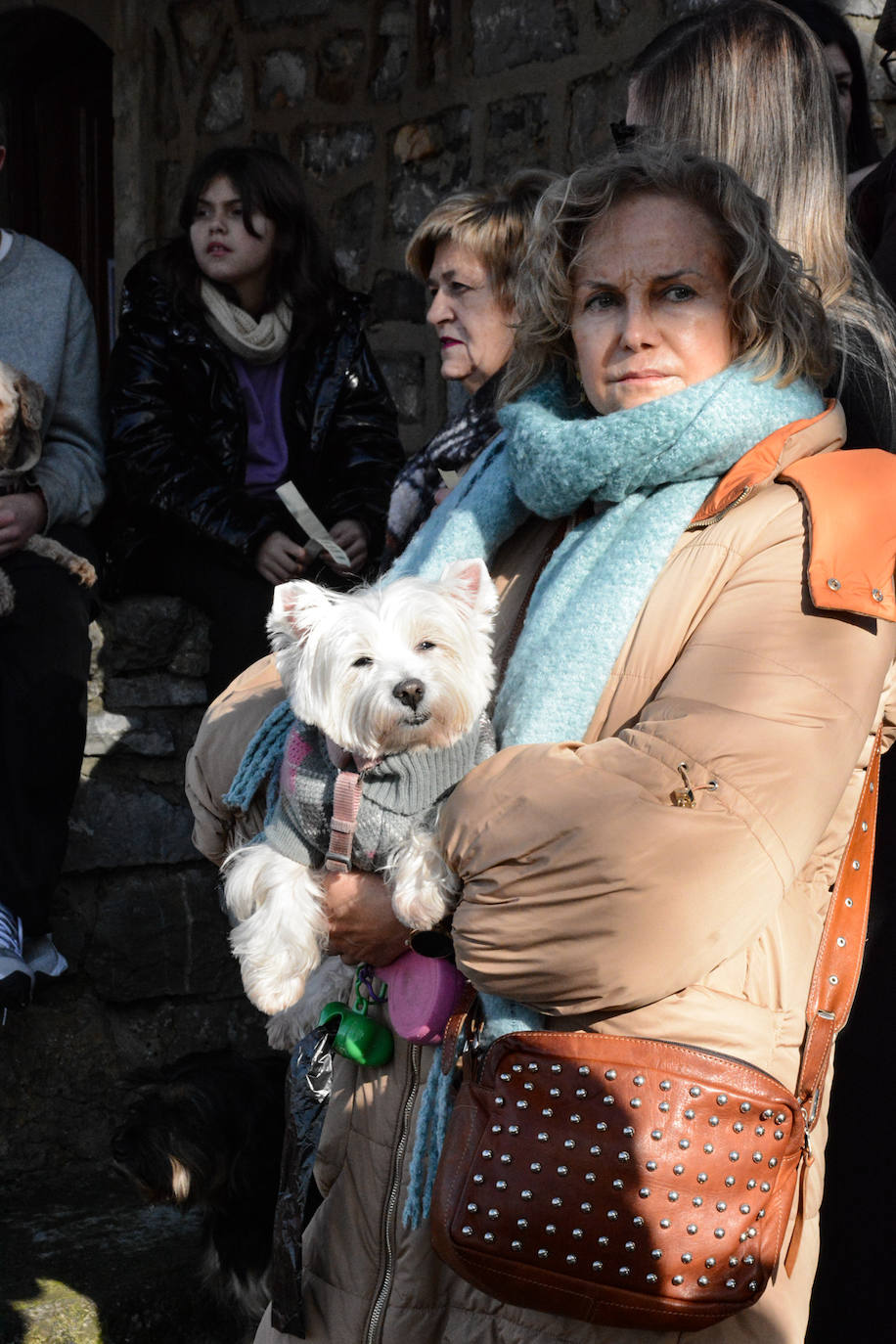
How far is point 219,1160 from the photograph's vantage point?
2887 millimetres

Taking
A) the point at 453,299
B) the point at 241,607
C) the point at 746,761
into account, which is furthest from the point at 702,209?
the point at 241,607

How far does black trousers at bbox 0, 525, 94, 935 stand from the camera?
3371 mm

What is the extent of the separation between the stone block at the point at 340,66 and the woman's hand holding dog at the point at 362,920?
4117 millimetres

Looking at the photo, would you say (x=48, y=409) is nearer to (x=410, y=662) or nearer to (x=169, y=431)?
(x=169, y=431)

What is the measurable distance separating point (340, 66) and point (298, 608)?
13.0 ft

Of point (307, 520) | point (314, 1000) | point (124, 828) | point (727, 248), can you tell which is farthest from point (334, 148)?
point (314, 1000)

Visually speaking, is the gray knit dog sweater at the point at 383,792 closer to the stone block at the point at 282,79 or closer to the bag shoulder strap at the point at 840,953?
the bag shoulder strap at the point at 840,953

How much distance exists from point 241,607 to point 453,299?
3.77 feet

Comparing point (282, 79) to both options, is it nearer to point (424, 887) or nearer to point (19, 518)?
point (19, 518)

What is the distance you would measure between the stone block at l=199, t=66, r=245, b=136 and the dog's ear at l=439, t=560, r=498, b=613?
13.9ft

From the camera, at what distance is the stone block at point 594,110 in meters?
4.23

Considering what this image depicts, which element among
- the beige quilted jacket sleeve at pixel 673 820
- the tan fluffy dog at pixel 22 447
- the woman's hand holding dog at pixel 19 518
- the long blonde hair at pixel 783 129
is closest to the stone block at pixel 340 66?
the tan fluffy dog at pixel 22 447

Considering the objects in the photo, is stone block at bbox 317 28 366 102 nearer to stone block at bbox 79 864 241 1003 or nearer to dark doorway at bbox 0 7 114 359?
dark doorway at bbox 0 7 114 359

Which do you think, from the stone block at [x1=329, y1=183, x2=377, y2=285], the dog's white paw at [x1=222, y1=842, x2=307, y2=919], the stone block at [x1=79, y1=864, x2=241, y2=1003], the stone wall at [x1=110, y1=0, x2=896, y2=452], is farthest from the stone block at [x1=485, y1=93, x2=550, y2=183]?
the dog's white paw at [x1=222, y1=842, x2=307, y2=919]
